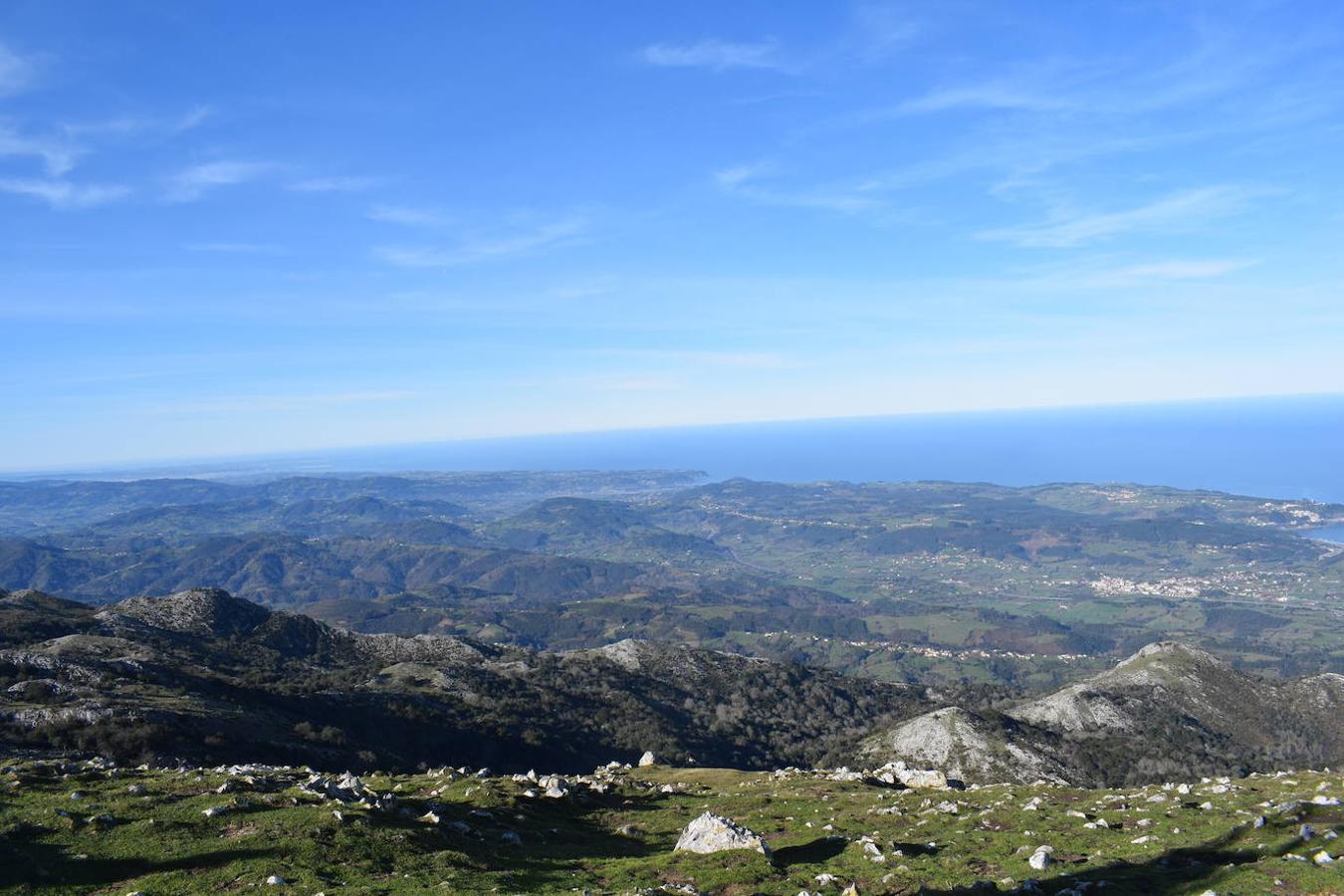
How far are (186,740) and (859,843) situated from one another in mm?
71905

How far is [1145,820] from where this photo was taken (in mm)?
38219

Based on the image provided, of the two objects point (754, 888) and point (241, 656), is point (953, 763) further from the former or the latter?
point (241, 656)

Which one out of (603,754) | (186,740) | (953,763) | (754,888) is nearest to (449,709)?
(603,754)

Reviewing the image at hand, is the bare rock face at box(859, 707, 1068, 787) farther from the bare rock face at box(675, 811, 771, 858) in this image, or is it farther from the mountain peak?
the mountain peak

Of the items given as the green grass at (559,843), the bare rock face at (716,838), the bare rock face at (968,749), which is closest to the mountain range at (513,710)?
the bare rock face at (968,749)

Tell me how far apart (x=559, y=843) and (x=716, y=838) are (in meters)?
9.56

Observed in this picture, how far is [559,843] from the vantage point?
123 feet

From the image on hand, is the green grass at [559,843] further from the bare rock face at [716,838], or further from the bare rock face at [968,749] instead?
the bare rock face at [968,749]

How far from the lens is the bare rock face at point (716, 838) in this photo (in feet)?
109

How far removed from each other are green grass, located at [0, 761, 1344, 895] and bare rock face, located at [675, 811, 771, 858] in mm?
688

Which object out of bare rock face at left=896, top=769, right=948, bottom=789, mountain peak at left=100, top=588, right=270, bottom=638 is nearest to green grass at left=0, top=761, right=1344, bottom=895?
bare rock face at left=896, top=769, right=948, bottom=789

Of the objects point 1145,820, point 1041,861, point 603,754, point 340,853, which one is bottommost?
point 603,754

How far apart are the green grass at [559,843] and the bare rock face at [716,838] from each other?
69cm

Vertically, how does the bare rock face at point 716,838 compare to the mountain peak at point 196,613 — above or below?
above
